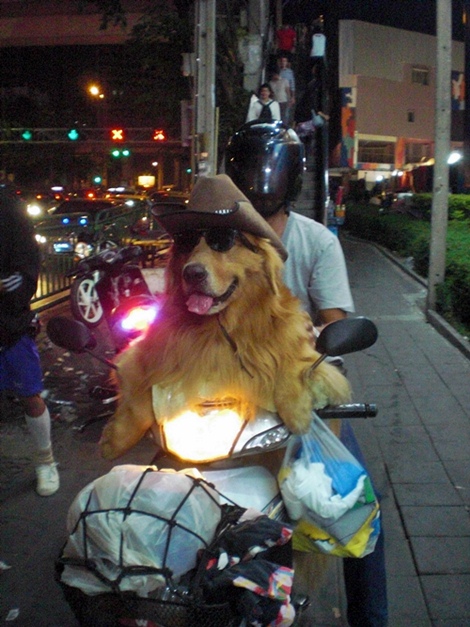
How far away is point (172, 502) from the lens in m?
1.82

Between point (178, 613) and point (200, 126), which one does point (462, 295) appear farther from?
point (178, 613)

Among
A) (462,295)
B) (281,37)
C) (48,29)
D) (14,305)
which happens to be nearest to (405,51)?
(48,29)

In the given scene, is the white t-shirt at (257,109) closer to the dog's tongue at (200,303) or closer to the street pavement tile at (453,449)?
the street pavement tile at (453,449)

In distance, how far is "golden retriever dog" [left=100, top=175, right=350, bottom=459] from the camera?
226cm

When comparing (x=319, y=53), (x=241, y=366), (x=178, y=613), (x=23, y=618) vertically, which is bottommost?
(x=23, y=618)

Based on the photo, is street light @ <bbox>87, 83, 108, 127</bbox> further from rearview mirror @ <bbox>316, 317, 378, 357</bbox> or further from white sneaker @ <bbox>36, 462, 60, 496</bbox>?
rearview mirror @ <bbox>316, 317, 378, 357</bbox>

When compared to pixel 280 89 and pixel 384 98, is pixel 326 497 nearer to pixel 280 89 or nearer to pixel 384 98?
pixel 280 89

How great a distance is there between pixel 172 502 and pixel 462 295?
8.14 metres

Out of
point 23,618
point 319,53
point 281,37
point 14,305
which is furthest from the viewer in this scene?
point 281,37

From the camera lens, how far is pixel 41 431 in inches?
174

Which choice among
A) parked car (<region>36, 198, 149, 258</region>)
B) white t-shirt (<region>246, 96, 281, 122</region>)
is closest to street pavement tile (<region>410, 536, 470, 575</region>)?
parked car (<region>36, 198, 149, 258</region>)

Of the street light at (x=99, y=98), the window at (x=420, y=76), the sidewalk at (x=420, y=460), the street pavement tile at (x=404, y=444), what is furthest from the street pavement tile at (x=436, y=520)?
the window at (x=420, y=76)

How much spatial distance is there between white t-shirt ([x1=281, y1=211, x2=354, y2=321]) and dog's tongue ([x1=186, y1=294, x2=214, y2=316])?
99 cm

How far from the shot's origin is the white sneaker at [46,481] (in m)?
4.50
